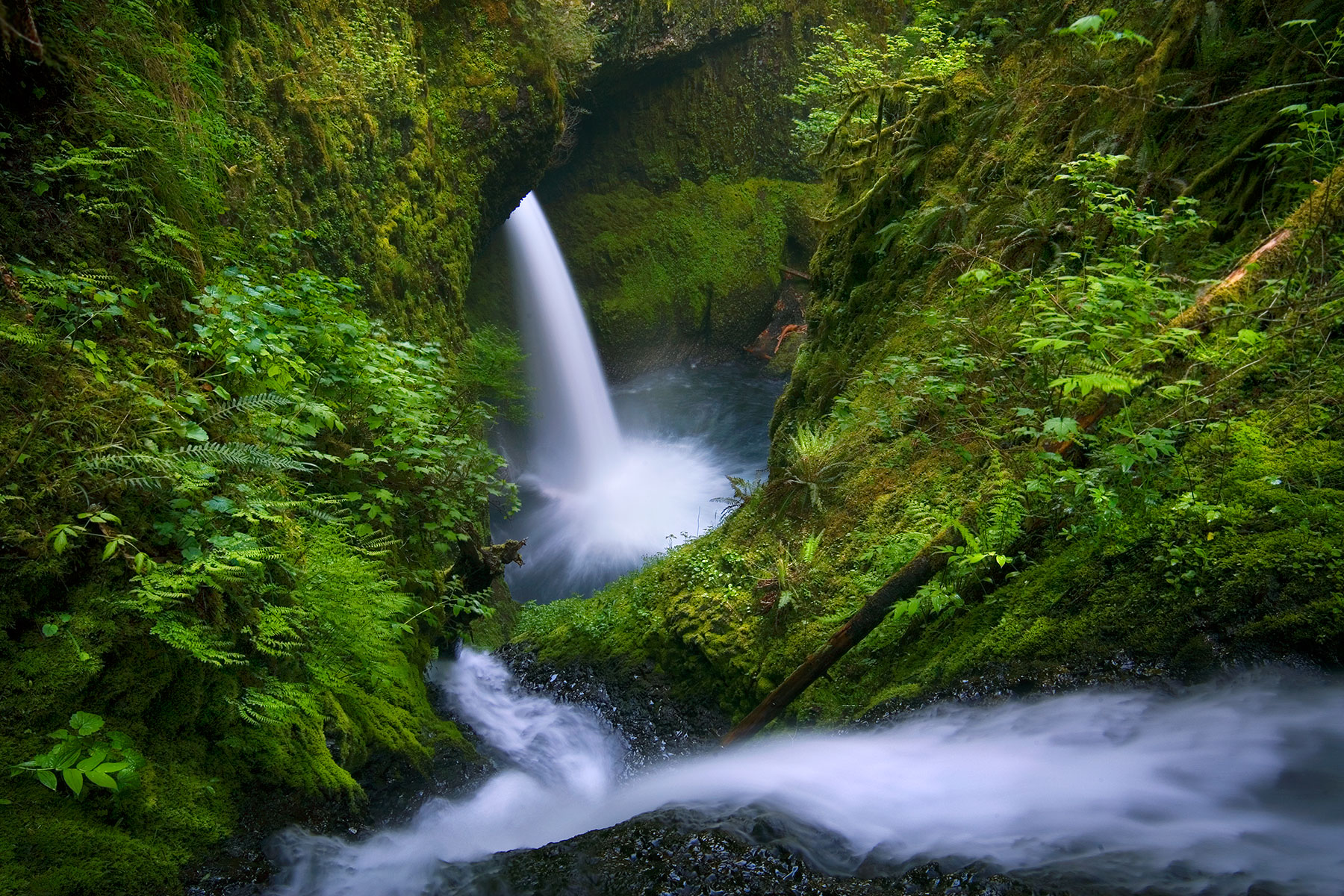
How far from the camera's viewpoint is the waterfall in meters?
16.1

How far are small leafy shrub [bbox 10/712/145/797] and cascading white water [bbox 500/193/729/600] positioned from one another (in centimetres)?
974

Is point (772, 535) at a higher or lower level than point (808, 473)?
lower

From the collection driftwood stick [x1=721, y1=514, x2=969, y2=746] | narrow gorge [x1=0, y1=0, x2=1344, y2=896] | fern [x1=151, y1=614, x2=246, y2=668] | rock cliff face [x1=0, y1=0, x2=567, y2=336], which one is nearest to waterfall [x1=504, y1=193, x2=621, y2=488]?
rock cliff face [x1=0, y1=0, x2=567, y2=336]

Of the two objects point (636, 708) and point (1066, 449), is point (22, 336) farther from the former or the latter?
point (1066, 449)

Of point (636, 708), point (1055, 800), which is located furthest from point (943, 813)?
point (636, 708)

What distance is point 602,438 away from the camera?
16.5 meters

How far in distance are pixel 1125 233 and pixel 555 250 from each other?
1457cm

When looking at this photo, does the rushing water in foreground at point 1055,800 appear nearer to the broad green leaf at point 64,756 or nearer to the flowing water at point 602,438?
the broad green leaf at point 64,756

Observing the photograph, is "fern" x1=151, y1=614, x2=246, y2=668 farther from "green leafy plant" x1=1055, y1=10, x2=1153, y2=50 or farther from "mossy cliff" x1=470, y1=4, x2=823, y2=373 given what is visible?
"mossy cliff" x1=470, y1=4, x2=823, y2=373

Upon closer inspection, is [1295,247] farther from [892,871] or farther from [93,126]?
[93,126]

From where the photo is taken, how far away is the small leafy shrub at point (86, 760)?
6.99 ft

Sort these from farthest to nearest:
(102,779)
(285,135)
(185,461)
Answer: (285,135) < (185,461) < (102,779)

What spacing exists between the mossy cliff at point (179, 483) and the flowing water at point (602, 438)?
764 cm

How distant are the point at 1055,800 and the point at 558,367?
49.3 ft
